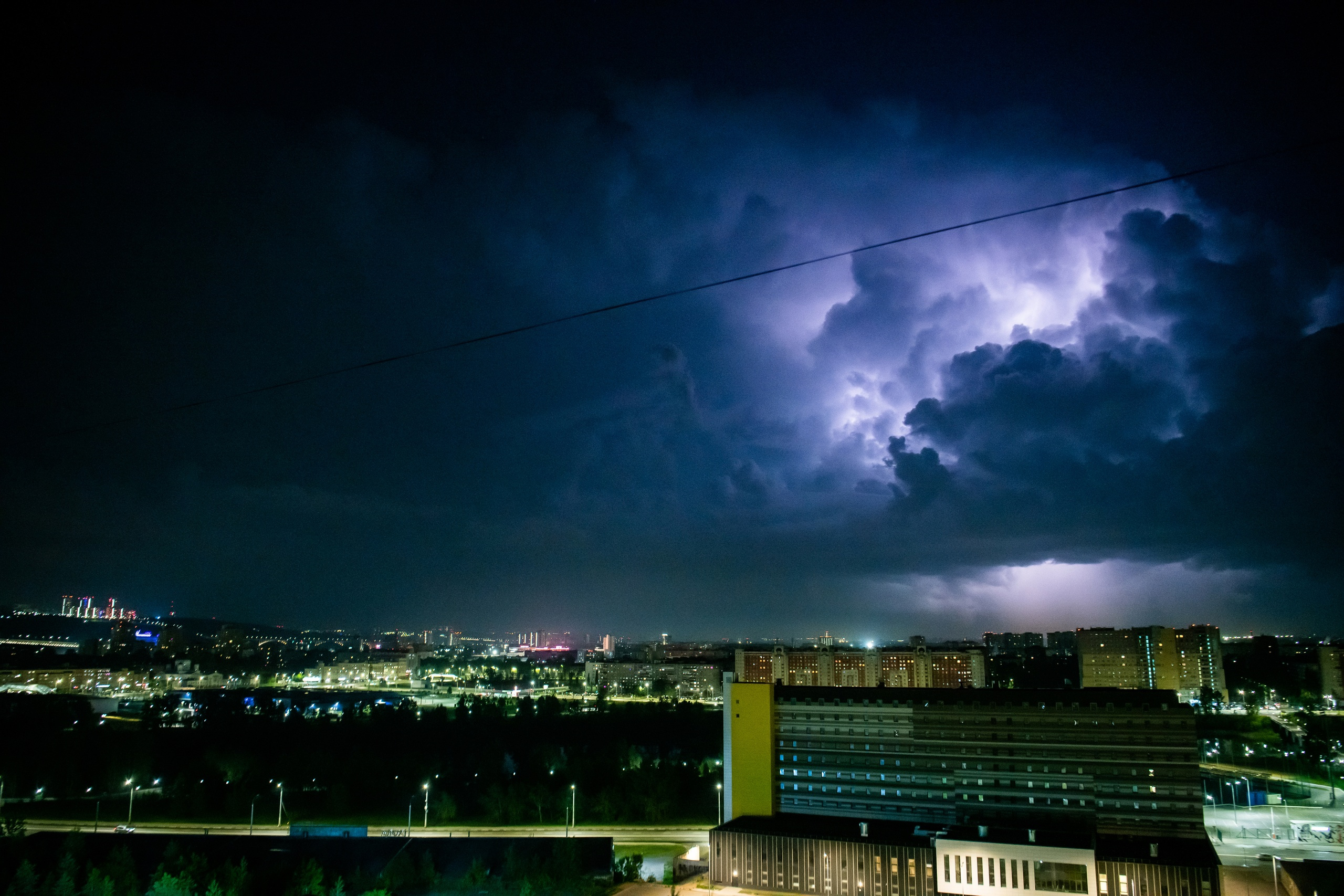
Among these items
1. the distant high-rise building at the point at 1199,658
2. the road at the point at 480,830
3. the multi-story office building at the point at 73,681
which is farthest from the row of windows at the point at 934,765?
the multi-story office building at the point at 73,681

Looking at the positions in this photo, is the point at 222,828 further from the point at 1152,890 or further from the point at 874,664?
the point at 874,664

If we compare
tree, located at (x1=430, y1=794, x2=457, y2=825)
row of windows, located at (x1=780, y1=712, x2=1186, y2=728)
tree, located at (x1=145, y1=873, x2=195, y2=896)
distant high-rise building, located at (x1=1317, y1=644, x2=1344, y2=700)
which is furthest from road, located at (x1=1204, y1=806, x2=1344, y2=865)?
distant high-rise building, located at (x1=1317, y1=644, x2=1344, y2=700)

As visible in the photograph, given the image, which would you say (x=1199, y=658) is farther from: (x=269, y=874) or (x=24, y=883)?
(x=24, y=883)

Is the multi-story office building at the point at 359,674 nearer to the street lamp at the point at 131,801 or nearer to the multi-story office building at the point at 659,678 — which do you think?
the multi-story office building at the point at 659,678

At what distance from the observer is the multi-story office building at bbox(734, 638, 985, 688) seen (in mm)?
43156

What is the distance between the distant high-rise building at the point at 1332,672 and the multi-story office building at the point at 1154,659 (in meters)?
4.59

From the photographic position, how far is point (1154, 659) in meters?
43.6

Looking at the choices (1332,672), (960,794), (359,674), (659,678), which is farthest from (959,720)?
(359,674)

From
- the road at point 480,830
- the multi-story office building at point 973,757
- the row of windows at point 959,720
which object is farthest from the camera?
the road at point 480,830

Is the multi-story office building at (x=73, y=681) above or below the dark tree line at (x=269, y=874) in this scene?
above

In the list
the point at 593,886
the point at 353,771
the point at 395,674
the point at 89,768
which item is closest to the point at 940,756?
the point at 593,886

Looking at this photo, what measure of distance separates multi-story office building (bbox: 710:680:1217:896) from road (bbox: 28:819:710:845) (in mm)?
3191

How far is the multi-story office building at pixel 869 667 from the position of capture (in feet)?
142

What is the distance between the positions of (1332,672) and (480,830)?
44.8m
